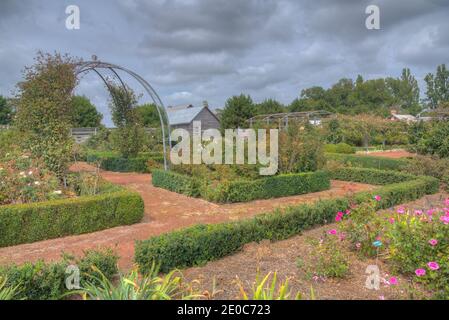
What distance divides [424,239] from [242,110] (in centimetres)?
3137

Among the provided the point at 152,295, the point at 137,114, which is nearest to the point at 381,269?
the point at 152,295

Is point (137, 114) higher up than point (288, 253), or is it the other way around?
point (137, 114)

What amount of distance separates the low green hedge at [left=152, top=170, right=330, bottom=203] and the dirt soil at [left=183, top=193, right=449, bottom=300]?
3577mm

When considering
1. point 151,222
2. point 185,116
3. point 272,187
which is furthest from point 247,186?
point 185,116

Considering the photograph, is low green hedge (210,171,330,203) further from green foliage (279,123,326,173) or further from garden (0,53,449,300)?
green foliage (279,123,326,173)

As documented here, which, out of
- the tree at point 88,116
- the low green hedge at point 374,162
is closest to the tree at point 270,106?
the tree at point 88,116

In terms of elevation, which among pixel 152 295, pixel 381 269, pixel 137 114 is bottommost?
pixel 381 269

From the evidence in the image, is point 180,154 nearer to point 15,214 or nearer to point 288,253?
point 15,214

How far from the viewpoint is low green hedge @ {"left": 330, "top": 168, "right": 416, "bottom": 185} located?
10.9 meters

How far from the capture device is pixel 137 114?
15.7 metres

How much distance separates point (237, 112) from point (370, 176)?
2370 centimetres

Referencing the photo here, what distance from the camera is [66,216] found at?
599cm

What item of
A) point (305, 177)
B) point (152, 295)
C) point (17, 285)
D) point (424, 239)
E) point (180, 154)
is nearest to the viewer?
point (152, 295)

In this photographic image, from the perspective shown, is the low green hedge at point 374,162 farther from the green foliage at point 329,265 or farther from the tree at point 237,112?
the tree at point 237,112
